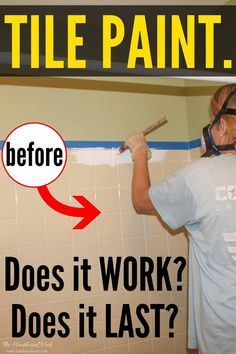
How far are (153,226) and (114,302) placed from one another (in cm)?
36

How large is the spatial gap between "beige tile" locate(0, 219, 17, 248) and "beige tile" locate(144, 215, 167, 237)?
0.55 metres

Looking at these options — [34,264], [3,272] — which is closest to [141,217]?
[34,264]

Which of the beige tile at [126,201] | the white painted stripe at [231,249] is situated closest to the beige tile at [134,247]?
the beige tile at [126,201]

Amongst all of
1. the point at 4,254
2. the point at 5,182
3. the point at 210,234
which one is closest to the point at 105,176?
the point at 5,182

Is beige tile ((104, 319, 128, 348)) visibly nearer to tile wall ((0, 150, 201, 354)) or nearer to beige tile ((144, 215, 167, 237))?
tile wall ((0, 150, 201, 354))

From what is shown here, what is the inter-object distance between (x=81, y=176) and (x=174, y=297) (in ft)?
2.22

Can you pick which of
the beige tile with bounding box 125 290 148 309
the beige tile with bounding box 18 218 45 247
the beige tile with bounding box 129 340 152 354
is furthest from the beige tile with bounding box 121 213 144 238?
the beige tile with bounding box 129 340 152 354

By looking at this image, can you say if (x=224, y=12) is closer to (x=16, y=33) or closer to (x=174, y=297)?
(x=16, y=33)

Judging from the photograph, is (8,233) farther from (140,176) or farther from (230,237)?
(230,237)

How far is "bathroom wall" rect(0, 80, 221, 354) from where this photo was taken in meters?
1.38

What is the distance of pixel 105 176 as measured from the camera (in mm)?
1499

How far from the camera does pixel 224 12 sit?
1.45 metres

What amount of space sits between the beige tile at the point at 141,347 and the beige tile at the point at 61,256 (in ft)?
1.38

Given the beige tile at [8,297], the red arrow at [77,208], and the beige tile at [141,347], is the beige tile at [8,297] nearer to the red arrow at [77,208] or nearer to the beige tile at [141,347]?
the red arrow at [77,208]
